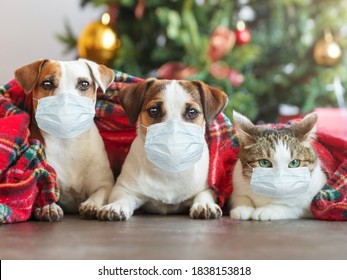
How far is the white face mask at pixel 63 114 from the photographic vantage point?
195cm

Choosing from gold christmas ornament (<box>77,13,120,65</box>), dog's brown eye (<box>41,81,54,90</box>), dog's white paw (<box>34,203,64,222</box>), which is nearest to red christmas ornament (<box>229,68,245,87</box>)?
gold christmas ornament (<box>77,13,120,65</box>)

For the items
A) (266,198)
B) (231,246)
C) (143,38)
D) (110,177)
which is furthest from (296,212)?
(143,38)

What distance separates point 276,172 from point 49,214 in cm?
81

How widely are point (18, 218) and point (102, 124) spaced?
575 millimetres

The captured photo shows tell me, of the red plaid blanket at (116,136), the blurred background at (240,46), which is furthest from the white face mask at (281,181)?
the blurred background at (240,46)

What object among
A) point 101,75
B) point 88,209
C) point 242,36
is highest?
point 101,75

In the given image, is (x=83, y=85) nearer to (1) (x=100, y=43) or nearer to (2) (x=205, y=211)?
(2) (x=205, y=211)

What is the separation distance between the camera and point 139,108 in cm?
199

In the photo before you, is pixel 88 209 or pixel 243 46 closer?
pixel 88 209

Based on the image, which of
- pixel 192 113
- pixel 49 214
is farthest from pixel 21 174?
pixel 192 113

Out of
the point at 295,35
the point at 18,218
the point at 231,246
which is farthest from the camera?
the point at 295,35

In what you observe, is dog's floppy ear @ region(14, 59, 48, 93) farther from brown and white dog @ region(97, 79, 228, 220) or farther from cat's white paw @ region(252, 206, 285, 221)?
cat's white paw @ region(252, 206, 285, 221)

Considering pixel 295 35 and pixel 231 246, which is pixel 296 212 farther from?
pixel 295 35

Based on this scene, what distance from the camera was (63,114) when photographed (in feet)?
6.39
